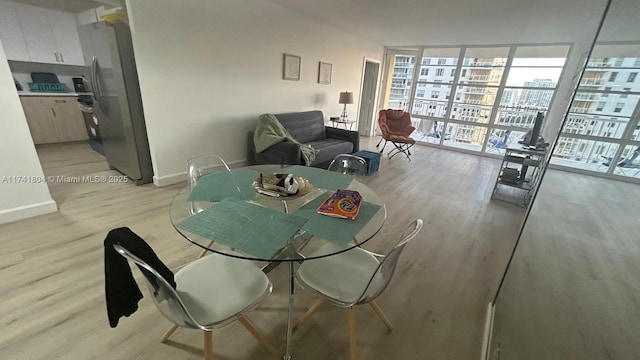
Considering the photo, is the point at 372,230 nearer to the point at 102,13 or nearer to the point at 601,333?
the point at 601,333

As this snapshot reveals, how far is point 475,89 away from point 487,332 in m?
6.01

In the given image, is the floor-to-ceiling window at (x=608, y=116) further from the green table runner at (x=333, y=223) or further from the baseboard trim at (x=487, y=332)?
the green table runner at (x=333, y=223)

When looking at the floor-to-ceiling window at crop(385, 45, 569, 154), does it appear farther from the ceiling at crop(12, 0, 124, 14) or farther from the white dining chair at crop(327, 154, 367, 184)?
the ceiling at crop(12, 0, 124, 14)

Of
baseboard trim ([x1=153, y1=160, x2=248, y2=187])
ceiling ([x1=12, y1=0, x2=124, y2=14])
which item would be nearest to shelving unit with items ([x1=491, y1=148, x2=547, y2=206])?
baseboard trim ([x1=153, y1=160, x2=248, y2=187])

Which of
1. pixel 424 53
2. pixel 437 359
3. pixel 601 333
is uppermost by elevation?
pixel 424 53

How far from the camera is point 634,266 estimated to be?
1.36 m

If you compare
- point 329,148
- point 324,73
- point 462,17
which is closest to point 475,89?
point 462,17

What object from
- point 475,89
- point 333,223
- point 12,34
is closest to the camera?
point 333,223

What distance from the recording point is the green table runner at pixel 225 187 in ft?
4.93

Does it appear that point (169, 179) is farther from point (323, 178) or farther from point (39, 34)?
point (39, 34)

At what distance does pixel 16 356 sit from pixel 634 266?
3151 millimetres

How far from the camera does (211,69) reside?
328 cm

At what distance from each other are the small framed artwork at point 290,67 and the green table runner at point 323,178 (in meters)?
2.67

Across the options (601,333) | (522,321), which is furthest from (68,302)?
(601,333)
